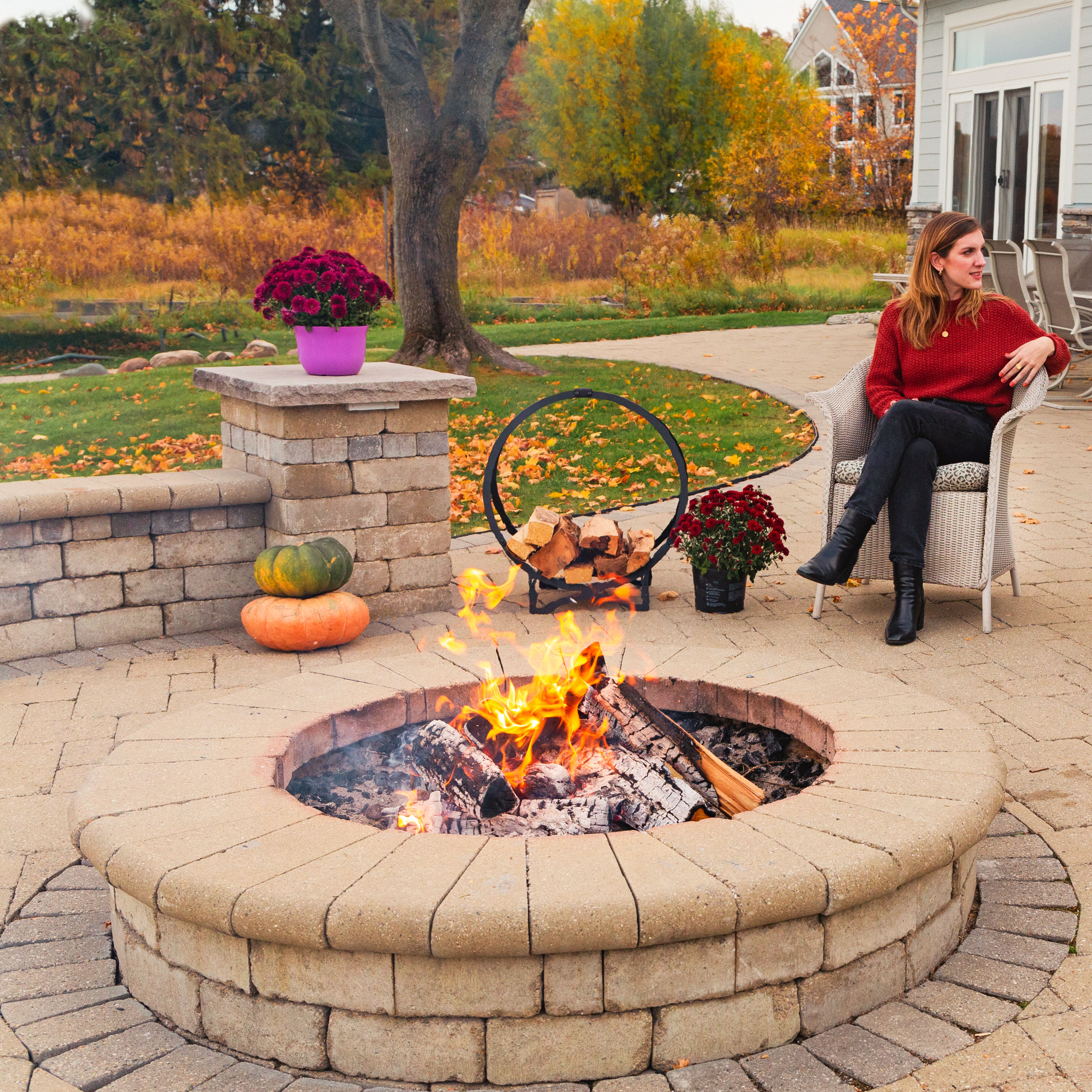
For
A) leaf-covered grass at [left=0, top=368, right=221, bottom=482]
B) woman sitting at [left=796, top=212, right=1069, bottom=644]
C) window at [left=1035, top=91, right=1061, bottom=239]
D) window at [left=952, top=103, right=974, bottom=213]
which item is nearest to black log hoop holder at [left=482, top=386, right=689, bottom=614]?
woman sitting at [left=796, top=212, right=1069, bottom=644]

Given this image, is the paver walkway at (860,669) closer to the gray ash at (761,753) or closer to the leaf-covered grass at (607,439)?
the gray ash at (761,753)

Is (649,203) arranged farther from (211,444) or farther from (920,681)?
(920,681)

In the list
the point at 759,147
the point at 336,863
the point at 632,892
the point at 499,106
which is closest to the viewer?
the point at 632,892

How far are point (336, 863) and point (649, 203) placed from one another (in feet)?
80.4

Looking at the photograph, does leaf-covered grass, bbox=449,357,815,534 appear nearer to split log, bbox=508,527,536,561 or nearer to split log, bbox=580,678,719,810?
split log, bbox=508,527,536,561

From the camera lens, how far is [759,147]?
862 inches

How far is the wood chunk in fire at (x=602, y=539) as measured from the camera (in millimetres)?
4828

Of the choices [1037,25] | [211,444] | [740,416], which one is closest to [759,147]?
[1037,25]

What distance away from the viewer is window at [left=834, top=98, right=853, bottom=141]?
2261cm

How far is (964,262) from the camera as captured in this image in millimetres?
4250

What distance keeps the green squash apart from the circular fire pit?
1.91m

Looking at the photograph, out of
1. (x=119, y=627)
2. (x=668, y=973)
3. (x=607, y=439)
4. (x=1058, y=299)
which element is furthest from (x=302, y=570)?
(x=1058, y=299)

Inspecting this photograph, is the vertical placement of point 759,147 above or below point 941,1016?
above

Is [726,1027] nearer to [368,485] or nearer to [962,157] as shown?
[368,485]
